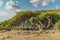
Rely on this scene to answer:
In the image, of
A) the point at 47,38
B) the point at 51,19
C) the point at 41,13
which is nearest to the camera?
the point at 47,38

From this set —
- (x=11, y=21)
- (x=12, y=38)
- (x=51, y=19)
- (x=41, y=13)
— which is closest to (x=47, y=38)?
(x=12, y=38)

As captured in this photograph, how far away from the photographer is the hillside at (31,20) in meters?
11.4

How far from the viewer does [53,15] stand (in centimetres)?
1198

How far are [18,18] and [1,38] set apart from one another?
553cm

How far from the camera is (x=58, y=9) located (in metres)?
13.0

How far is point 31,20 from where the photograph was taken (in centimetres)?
1109

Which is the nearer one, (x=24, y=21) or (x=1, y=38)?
(x=1, y=38)

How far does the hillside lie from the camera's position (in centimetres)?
1140

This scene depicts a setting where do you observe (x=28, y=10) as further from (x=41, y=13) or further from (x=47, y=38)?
(x=47, y=38)

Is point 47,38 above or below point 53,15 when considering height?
below

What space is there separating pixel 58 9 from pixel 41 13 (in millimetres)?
1325

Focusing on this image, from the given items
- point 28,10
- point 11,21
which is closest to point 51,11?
point 28,10

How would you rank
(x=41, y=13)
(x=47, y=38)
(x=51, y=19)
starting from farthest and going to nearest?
(x=41, y=13), (x=51, y=19), (x=47, y=38)

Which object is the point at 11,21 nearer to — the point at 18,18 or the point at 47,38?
the point at 18,18
